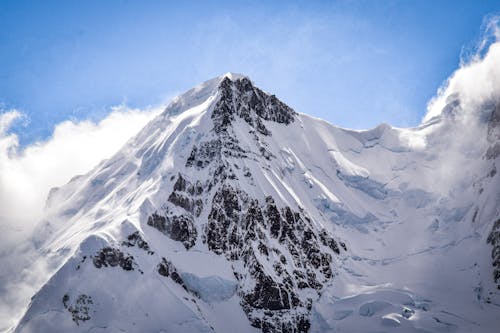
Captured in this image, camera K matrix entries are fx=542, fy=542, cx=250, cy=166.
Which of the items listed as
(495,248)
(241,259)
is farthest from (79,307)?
(495,248)

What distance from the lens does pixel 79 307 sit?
136000mm

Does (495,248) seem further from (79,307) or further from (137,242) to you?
(79,307)

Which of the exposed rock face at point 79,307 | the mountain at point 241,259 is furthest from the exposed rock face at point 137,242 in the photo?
the exposed rock face at point 79,307

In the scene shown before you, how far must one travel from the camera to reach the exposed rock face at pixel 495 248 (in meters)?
160

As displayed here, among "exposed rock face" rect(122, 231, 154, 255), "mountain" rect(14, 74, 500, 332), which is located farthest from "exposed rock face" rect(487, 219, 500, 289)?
"exposed rock face" rect(122, 231, 154, 255)

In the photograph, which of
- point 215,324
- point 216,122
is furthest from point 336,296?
point 216,122

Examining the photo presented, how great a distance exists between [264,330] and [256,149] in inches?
2839

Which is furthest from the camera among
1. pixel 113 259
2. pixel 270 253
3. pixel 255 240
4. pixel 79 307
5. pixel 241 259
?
pixel 255 240

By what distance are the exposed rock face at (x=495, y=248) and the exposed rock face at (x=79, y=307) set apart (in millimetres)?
114034

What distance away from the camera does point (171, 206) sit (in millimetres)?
167125

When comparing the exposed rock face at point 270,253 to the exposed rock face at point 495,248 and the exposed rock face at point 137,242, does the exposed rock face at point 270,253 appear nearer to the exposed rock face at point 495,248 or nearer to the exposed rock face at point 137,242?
the exposed rock face at point 137,242

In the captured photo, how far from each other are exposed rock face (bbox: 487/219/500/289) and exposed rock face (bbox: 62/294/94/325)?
374 feet

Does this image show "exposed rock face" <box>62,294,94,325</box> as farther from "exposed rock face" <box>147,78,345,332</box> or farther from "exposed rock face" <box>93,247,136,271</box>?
"exposed rock face" <box>147,78,345,332</box>

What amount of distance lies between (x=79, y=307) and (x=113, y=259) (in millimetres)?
15861
